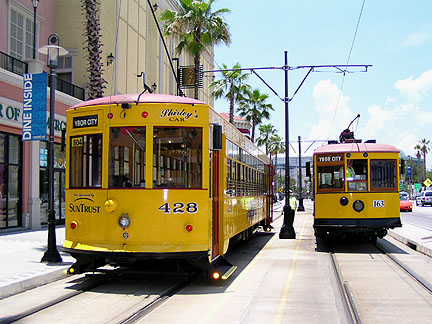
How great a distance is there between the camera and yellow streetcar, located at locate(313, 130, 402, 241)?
13.3 meters

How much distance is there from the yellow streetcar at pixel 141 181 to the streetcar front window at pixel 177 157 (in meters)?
0.02

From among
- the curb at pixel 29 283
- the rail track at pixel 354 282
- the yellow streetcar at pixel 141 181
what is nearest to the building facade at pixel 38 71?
the yellow streetcar at pixel 141 181

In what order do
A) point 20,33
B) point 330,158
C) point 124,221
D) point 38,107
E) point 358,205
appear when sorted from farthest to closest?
point 20,33
point 330,158
point 358,205
point 38,107
point 124,221

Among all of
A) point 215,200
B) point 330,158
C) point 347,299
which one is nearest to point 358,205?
point 330,158

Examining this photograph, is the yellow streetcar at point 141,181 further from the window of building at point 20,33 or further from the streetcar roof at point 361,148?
the window of building at point 20,33

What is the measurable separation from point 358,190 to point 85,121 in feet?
27.3

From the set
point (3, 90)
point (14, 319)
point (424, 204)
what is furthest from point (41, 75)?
point (424, 204)

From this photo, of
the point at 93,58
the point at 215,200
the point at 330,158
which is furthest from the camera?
the point at 93,58

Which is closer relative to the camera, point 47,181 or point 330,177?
point 330,177

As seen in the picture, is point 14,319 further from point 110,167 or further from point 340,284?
point 340,284

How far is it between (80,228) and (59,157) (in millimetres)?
13050

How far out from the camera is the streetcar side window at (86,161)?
7.98 meters

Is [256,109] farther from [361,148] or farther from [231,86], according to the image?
[361,148]

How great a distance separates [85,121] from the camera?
8195 millimetres
